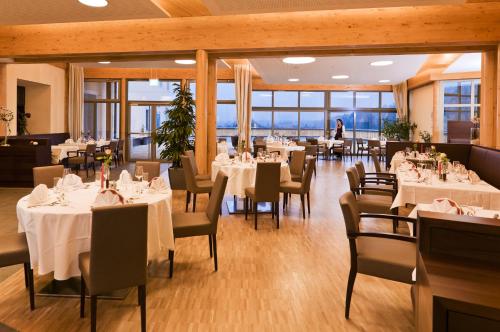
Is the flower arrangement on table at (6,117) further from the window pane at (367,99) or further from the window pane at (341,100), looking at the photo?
the window pane at (367,99)

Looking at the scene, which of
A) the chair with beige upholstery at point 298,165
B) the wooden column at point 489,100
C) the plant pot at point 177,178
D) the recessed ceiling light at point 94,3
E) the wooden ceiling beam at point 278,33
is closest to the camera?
the recessed ceiling light at point 94,3

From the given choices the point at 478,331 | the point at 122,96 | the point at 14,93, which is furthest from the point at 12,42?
the point at 478,331

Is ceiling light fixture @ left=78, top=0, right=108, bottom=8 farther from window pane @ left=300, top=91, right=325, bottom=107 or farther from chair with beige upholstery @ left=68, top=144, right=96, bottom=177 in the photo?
window pane @ left=300, top=91, right=325, bottom=107

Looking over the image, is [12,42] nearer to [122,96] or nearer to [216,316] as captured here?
[122,96]

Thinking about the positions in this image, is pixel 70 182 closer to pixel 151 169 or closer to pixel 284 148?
pixel 151 169

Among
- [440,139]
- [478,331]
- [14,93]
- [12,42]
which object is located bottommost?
[478,331]

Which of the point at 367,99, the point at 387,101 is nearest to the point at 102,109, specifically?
the point at 367,99

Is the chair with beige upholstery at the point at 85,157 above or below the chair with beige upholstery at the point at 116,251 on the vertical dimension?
above

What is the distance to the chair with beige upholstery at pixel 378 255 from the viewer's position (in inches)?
113

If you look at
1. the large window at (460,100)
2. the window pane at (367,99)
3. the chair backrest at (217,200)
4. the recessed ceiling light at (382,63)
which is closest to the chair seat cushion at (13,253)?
the chair backrest at (217,200)

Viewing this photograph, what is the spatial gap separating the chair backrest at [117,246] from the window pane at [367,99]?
679 inches

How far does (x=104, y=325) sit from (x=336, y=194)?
6623 mm

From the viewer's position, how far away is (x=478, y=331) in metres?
1.14

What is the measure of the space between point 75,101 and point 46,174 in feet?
37.3
